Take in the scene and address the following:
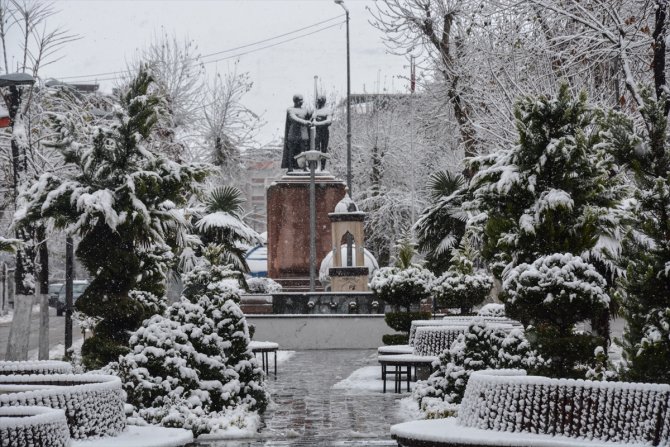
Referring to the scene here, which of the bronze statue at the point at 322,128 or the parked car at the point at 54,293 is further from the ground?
the bronze statue at the point at 322,128

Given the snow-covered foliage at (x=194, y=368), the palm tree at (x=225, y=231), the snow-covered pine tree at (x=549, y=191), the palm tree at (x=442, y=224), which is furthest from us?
the palm tree at (x=225, y=231)

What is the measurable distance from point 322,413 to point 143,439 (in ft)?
17.3

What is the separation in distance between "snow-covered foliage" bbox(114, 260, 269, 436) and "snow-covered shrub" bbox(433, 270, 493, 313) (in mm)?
7887

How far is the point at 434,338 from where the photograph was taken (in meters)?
15.5

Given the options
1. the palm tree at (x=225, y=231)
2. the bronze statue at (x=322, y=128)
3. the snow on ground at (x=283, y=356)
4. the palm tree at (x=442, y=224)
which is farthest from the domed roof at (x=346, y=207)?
the snow on ground at (x=283, y=356)

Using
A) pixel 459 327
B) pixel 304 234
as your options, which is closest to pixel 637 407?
pixel 459 327

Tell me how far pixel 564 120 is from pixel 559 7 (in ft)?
17.1

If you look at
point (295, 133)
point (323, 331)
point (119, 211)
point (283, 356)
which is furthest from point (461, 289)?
point (295, 133)

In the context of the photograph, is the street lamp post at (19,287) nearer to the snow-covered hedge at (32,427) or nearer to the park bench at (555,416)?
the park bench at (555,416)

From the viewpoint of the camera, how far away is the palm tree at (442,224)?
87.9ft

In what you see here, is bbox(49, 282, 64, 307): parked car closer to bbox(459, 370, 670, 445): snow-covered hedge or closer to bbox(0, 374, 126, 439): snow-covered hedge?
bbox(0, 374, 126, 439): snow-covered hedge

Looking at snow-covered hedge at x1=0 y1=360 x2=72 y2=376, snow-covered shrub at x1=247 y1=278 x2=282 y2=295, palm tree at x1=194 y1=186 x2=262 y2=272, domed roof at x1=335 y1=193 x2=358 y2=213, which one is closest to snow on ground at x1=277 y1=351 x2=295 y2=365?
snow-covered shrub at x1=247 y1=278 x2=282 y2=295

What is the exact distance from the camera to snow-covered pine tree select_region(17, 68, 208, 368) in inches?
536

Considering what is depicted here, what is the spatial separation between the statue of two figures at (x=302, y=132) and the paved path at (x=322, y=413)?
14.7 meters
